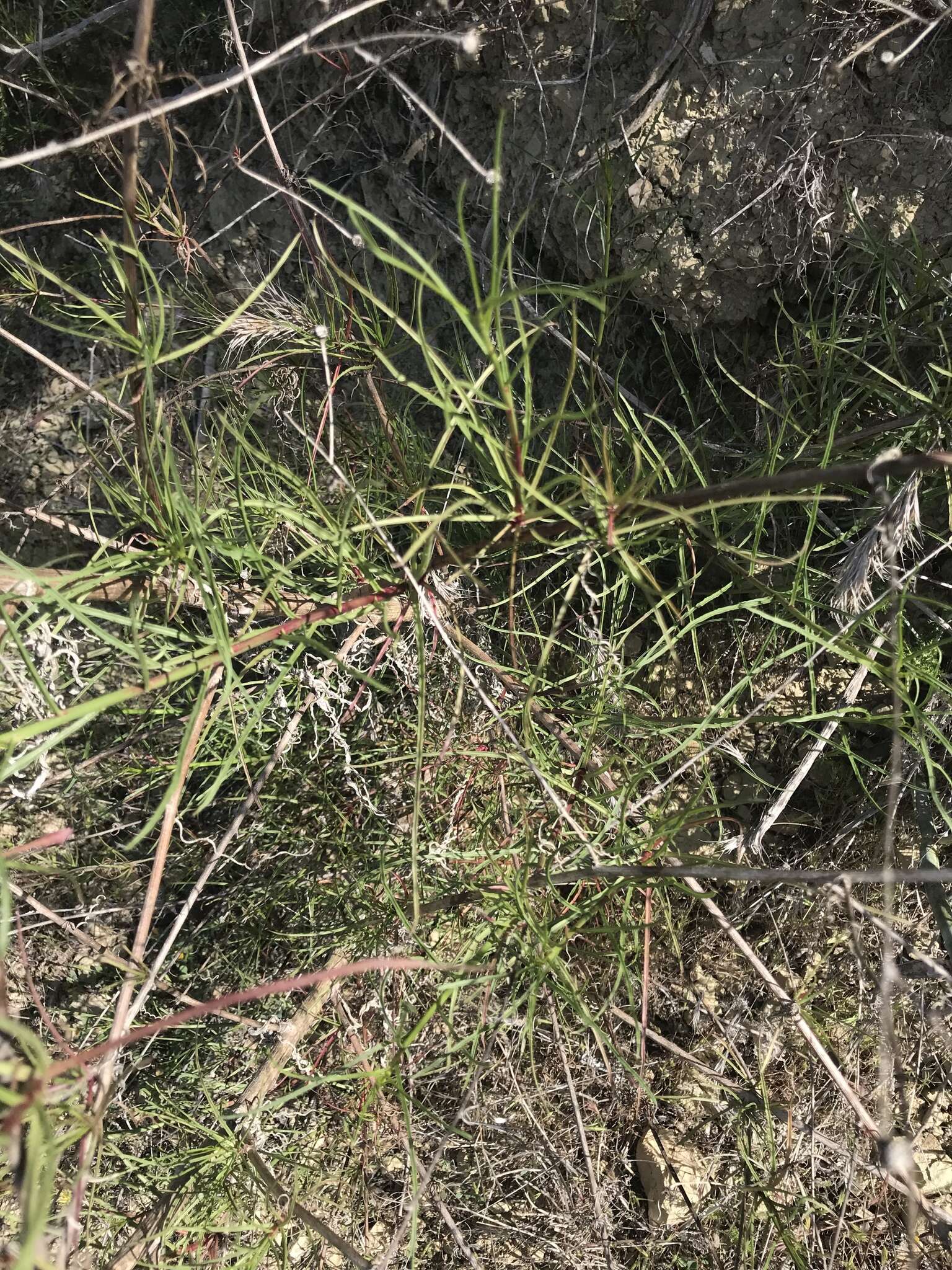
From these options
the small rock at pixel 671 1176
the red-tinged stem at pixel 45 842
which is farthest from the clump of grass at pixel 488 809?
the red-tinged stem at pixel 45 842

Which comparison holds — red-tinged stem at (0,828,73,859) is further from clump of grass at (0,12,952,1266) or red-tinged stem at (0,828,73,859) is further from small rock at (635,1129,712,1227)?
small rock at (635,1129,712,1227)

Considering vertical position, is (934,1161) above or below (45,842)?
below

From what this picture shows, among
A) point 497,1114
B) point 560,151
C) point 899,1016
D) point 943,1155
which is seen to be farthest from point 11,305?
point 943,1155

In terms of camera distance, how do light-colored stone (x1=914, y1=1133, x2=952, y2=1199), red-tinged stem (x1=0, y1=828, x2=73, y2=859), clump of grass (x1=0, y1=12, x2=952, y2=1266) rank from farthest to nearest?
light-colored stone (x1=914, y1=1133, x2=952, y2=1199) < clump of grass (x1=0, y1=12, x2=952, y2=1266) < red-tinged stem (x1=0, y1=828, x2=73, y2=859)

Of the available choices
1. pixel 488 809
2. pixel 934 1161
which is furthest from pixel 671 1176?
pixel 488 809

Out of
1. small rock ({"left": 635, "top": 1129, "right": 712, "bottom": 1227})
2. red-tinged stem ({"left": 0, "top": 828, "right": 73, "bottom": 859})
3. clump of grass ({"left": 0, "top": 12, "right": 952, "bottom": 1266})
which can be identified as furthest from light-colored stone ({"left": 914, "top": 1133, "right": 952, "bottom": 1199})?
red-tinged stem ({"left": 0, "top": 828, "right": 73, "bottom": 859})

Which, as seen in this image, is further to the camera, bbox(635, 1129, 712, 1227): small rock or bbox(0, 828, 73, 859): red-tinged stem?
bbox(635, 1129, 712, 1227): small rock

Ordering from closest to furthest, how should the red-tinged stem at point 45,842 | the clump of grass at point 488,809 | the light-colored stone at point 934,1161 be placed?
1. the red-tinged stem at point 45,842
2. the clump of grass at point 488,809
3. the light-colored stone at point 934,1161

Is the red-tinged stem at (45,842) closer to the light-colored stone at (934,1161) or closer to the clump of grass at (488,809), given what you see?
the clump of grass at (488,809)

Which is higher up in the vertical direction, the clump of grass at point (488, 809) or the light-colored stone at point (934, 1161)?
the clump of grass at point (488, 809)

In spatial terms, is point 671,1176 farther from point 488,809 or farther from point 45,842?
point 45,842

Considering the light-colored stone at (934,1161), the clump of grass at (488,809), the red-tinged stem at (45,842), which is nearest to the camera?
the red-tinged stem at (45,842)

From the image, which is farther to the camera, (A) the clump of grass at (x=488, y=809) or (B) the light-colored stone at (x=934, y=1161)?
(B) the light-colored stone at (x=934, y=1161)
